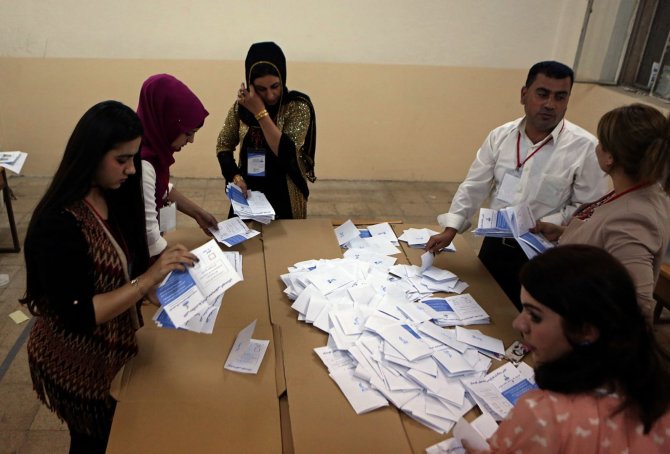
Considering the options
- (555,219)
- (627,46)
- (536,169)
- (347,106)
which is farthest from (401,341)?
(627,46)

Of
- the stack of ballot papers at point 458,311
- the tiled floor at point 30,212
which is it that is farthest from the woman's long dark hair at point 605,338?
the tiled floor at point 30,212

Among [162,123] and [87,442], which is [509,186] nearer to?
[162,123]

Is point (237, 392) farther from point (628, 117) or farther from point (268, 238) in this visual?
point (628, 117)

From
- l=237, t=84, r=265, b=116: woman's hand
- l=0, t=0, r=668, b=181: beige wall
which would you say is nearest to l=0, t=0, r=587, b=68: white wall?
l=0, t=0, r=668, b=181: beige wall

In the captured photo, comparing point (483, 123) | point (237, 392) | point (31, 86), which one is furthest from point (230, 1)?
point (237, 392)

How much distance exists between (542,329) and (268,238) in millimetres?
1394

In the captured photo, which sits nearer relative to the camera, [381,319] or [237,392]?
[237,392]

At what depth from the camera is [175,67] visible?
4.38m

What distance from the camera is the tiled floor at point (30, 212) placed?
6.78 ft

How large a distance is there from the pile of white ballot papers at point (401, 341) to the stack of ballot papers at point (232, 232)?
10.9 inches

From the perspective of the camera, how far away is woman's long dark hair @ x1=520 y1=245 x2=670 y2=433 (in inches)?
35.4

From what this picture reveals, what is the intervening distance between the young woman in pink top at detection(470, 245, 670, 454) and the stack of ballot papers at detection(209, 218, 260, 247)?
4.44 feet

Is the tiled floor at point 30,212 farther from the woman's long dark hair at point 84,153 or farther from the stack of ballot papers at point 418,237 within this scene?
the woman's long dark hair at point 84,153

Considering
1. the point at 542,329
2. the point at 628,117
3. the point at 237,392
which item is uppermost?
the point at 628,117
